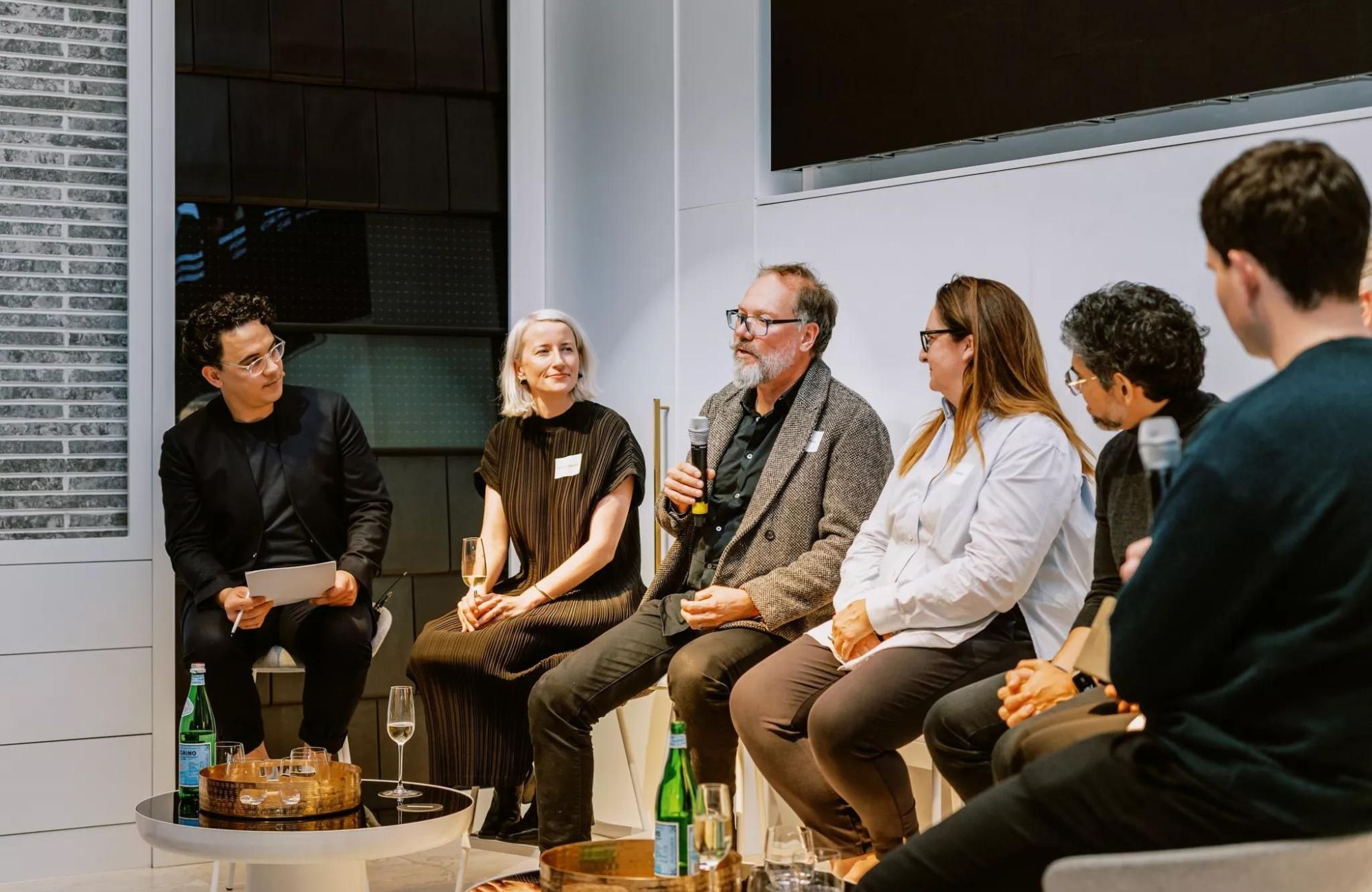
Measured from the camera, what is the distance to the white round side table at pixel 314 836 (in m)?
2.71

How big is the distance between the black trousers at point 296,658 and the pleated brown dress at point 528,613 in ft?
0.60

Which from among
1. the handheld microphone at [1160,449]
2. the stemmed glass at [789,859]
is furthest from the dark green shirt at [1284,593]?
the stemmed glass at [789,859]

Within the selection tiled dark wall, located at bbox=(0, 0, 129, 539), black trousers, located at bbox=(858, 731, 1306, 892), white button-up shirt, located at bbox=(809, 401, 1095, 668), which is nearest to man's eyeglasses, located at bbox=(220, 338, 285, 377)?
tiled dark wall, located at bbox=(0, 0, 129, 539)

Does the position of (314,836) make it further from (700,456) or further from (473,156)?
(473,156)

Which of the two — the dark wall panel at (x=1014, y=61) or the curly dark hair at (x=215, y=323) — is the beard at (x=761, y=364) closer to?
the dark wall panel at (x=1014, y=61)

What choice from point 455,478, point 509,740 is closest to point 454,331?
point 455,478

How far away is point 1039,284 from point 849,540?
0.80m

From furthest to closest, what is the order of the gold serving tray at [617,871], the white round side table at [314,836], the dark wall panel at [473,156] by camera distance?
the dark wall panel at [473,156] → the white round side table at [314,836] → the gold serving tray at [617,871]

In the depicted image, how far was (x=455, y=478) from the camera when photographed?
4863mm

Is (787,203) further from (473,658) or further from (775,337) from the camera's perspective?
(473,658)

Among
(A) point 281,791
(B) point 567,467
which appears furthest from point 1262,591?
(B) point 567,467

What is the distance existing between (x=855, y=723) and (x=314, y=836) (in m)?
1.10

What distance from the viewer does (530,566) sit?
4059mm

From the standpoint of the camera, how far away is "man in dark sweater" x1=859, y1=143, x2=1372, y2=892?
148 centimetres
